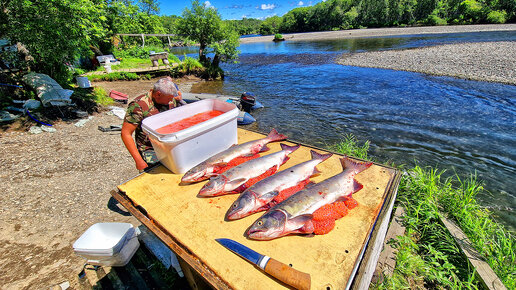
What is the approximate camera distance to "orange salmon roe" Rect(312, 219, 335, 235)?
1826mm

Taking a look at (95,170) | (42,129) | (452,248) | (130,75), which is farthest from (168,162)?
(130,75)

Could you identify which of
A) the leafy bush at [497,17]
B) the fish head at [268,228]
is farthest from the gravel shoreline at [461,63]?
the leafy bush at [497,17]

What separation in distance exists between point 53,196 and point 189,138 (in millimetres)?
5344

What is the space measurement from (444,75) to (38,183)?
23.4m

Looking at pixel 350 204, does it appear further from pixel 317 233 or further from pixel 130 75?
pixel 130 75

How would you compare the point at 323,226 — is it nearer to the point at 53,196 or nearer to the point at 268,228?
the point at 268,228

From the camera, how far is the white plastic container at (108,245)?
2.71m

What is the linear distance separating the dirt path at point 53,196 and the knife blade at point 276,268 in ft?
10.9

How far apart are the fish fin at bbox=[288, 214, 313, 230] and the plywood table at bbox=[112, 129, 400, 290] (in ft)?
0.35

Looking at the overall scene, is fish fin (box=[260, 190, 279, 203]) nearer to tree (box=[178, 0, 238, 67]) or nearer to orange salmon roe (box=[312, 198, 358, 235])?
orange salmon roe (box=[312, 198, 358, 235])

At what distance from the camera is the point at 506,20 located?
46188 mm

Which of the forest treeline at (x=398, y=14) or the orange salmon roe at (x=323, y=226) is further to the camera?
the forest treeline at (x=398, y=14)

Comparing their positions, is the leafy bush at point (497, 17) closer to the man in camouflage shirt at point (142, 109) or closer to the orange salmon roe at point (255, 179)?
the orange salmon roe at point (255, 179)

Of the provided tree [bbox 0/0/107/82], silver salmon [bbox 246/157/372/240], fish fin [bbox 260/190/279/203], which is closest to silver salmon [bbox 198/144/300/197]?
fish fin [bbox 260/190/279/203]
